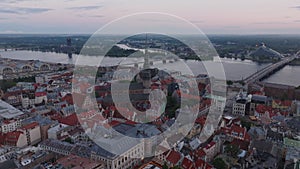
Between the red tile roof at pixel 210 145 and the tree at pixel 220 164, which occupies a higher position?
the red tile roof at pixel 210 145

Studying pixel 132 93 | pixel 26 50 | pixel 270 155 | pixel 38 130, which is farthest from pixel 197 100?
pixel 26 50

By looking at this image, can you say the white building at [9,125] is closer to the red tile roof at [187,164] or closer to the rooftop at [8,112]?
the rooftop at [8,112]

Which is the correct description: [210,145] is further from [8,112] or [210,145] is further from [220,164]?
[8,112]

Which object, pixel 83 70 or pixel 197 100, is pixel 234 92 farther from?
pixel 83 70

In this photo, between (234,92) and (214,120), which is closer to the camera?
(214,120)

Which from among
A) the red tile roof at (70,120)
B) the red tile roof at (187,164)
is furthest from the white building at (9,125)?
the red tile roof at (187,164)

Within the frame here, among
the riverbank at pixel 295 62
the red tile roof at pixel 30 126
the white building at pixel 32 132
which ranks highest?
the riverbank at pixel 295 62

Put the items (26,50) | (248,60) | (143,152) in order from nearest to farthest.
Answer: (143,152) < (248,60) < (26,50)

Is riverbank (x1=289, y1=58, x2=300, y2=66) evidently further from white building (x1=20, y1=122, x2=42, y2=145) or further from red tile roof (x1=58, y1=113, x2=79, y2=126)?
white building (x1=20, y1=122, x2=42, y2=145)

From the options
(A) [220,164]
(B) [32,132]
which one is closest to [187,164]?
(A) [220,164]

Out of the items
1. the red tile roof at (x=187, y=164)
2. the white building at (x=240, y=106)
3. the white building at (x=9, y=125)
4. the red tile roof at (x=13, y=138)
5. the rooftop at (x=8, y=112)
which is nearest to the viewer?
the red tile roof at (x=187, y=164)
